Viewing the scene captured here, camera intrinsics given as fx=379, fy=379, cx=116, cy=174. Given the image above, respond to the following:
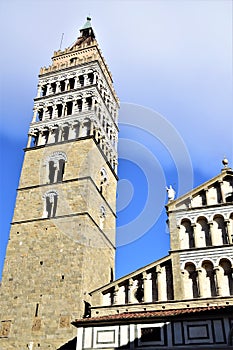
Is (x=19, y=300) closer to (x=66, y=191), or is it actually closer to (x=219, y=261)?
(x=66, y=191)

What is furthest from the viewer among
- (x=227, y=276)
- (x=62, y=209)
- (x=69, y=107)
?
(x=69, y=107)

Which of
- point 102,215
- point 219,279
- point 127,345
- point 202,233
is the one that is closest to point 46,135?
point 102,215

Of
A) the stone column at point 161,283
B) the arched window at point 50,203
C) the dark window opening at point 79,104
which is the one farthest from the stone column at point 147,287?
the dark window opening at point 79,104

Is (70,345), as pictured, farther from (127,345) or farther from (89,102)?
(89,102)

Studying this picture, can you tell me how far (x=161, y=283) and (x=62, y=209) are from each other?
689cm

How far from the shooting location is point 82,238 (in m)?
18.8

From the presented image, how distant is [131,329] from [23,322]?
588cm

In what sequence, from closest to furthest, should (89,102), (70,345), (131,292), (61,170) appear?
(70,345) < (131,292) < (61,170) < (89,102)

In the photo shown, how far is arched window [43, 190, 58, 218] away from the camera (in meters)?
20.8

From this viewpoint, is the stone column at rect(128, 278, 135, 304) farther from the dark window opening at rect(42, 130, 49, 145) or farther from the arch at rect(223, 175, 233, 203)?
the dark window opening at rect(42, 130, 49, 145)

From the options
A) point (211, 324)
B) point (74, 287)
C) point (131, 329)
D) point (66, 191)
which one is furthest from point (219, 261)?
point (66, 191)

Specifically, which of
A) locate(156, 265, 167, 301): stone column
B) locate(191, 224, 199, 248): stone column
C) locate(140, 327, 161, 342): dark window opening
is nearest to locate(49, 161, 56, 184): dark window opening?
locate(156, 265, 167, 301): stone column

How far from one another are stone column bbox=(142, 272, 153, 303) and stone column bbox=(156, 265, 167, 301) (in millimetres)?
407

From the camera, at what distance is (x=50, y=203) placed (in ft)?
69.3
